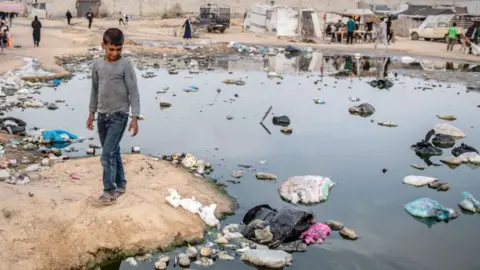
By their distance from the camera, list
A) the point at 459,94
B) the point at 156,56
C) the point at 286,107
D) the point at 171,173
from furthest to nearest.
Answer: the point at 156,56 → the point at 459,94 → the point at 286,107 → the point at 171,173

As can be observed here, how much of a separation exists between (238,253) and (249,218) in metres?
0.64

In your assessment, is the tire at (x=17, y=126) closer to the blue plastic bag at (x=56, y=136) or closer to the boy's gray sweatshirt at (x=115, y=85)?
the blue plastic bag at (x=56, y=136)

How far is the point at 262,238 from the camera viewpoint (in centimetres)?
455

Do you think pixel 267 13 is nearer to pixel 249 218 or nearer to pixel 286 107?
pixel 286 107

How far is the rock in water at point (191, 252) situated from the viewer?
4.25m

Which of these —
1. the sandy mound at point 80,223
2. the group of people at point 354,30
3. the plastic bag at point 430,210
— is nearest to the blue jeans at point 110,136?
the sandy mound at point 80,223

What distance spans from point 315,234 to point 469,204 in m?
2.13

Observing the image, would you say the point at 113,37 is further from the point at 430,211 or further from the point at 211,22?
the point at 211,22

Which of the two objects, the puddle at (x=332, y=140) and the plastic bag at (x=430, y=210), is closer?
the puddle at (x=332, y=140)

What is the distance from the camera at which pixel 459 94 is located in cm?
1339

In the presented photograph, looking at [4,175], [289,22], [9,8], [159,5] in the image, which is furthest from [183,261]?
[159,5]

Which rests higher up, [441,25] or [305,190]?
[441,25]

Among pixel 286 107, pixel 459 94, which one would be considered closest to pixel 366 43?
pixel 459 94

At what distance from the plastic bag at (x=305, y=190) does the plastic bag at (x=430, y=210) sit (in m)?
0.95
